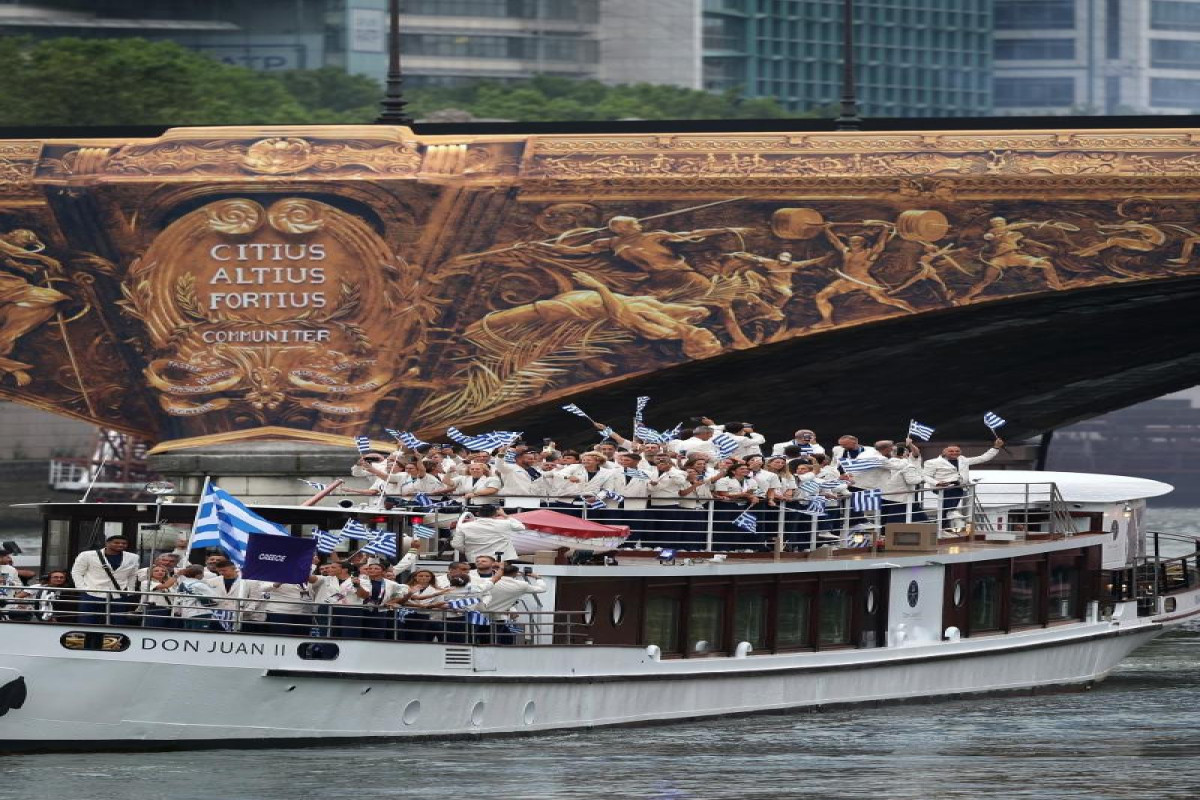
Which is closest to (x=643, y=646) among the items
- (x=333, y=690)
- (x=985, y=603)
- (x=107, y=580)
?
(x=333, y=690)

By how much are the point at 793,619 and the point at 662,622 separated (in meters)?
2.07

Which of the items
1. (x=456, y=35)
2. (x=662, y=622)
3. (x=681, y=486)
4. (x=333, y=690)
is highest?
(x=456, y=35)

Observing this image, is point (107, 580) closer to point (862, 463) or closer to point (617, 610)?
point (617, 610)

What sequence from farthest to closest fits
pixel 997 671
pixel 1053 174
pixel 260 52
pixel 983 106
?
1. pixel 983 106
2. pixel 260 52
3. pixel 1053 174
4. pixel 997 671

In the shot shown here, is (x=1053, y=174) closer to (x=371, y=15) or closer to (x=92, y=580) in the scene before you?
(x=92, y=580)

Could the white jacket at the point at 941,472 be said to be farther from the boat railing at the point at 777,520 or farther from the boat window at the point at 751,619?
the boat window at the point at 751,619

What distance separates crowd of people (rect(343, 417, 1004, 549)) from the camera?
29.6m

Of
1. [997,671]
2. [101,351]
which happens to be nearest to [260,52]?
[101,351]

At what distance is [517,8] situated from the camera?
12206cm

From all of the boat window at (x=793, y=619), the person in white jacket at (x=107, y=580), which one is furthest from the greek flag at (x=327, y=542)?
the boat window at (x=793, y=619)

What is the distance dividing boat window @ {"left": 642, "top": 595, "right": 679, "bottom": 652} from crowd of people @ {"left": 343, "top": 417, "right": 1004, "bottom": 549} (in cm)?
85

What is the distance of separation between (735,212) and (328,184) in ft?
22.8

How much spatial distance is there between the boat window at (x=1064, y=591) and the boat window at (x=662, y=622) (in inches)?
288

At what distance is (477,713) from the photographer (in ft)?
88.7
